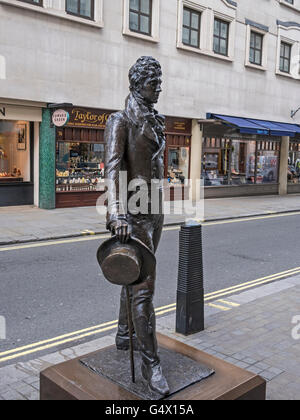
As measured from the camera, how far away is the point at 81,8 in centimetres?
1530

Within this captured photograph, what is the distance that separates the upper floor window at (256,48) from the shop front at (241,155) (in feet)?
Result: 9.67

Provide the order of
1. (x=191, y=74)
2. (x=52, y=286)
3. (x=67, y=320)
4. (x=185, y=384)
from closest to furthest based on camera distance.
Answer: (x=185, y=384) → (x=67, y=320) → (x=52, y=286) → (x=191, y=74)

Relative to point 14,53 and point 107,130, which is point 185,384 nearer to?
point 107,130

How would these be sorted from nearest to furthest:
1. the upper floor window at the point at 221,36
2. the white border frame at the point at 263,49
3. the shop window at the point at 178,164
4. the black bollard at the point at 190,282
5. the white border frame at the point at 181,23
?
the black bollard at the point at 190,282 → the white border frame at the point at 181,23 → the shop window at the point at 178,164 → the upper floor window at the point at 221,36 → the white border frame at the point at 263,49

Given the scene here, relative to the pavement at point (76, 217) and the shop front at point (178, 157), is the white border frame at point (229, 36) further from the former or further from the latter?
the pavement at point (76, 217)

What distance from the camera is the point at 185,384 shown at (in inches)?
131

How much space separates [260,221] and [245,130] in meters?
6.07

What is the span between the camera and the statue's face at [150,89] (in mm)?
3525

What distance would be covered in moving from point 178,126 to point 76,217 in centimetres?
725

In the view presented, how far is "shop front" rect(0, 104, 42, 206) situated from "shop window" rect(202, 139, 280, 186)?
7945mm

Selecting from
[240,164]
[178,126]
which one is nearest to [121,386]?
[178,126]

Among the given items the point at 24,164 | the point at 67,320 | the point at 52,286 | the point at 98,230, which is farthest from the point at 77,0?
the point at 67,320

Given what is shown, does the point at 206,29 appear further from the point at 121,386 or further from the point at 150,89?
the point at 121,386

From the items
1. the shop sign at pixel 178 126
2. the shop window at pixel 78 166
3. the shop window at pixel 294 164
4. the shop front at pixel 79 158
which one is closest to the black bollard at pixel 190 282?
the shop front at pixel 79 158
